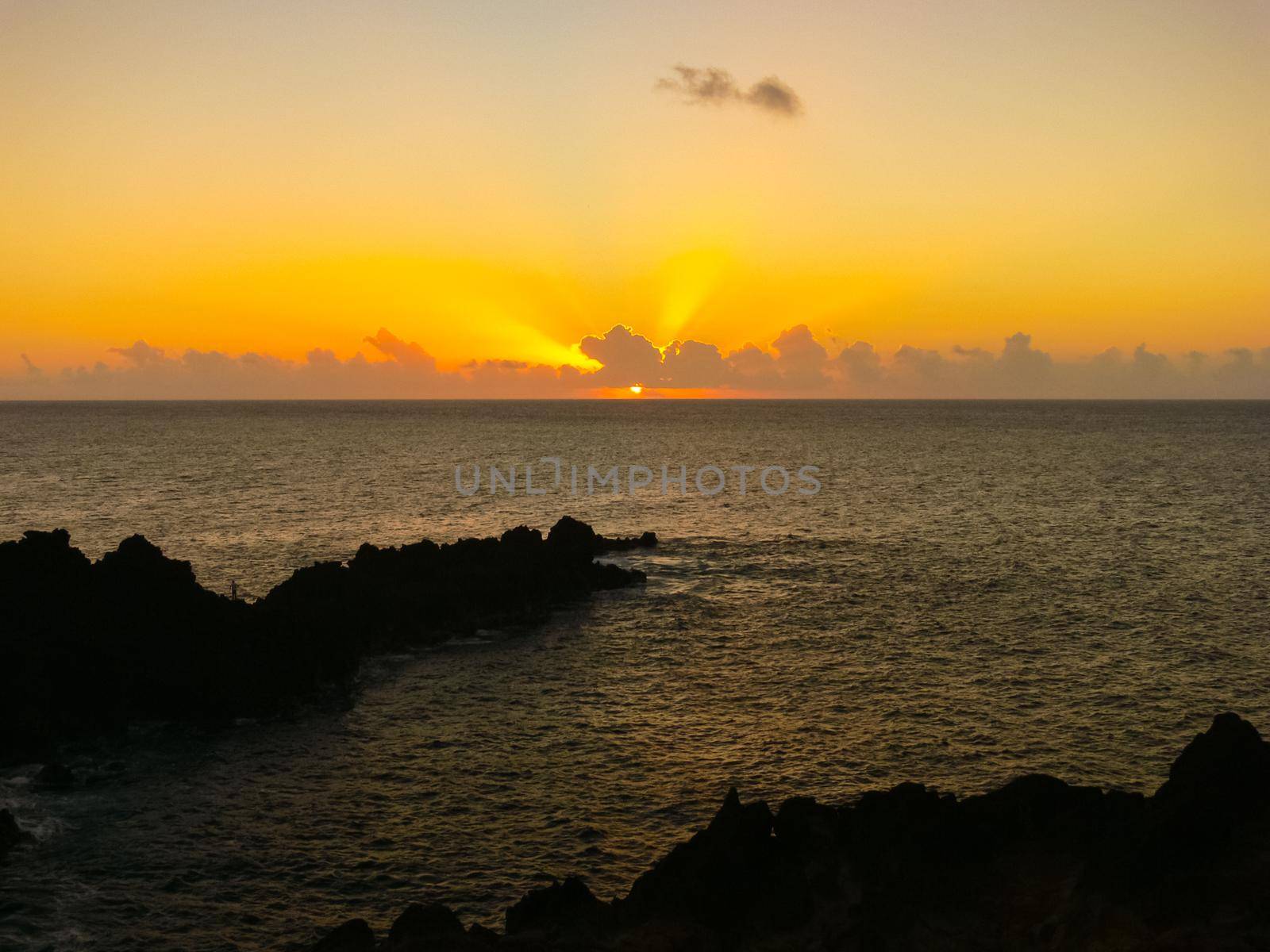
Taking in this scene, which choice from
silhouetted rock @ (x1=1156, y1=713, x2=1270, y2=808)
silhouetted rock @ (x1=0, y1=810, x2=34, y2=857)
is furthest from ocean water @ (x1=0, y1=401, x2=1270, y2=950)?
silhouetted rock @ (x1=1156, y1=713, x2=1270, y2=808)

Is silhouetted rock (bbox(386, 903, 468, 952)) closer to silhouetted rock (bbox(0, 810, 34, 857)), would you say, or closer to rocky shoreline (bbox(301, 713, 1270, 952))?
rocky shoreline (bbox(301, 713, 1270, 952))

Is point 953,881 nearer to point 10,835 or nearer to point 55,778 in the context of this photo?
point 10,835

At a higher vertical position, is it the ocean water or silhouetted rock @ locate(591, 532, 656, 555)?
silhouetted rock @ locate(591, 532, 656, 555)

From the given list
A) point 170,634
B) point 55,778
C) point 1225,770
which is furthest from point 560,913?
point 170,634

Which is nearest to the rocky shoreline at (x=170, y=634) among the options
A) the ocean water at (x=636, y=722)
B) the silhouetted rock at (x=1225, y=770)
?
the ocean water at (x=636, y=722)

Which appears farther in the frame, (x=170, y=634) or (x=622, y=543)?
(x=622, y=543)

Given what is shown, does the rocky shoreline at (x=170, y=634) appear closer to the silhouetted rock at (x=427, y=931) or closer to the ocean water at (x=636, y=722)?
the ocean water at (x=636, y=722)

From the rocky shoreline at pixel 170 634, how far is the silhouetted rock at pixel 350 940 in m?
20.1

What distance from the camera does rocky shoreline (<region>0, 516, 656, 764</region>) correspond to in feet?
125

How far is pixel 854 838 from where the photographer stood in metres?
23.9

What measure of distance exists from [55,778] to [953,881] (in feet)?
95.8

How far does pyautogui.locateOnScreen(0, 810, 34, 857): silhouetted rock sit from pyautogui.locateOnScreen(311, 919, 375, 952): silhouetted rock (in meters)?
12.3

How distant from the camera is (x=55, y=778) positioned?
107 feet

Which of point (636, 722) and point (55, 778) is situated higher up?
point (636, 722)
